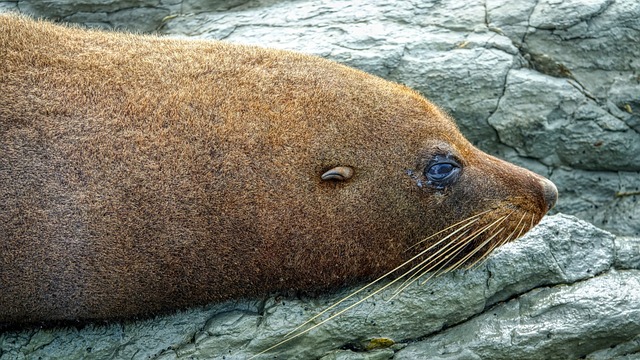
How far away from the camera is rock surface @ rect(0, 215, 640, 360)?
527cm

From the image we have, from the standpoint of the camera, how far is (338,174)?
5.29 meters

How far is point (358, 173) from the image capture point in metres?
5.39

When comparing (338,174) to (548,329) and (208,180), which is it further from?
(548,329)

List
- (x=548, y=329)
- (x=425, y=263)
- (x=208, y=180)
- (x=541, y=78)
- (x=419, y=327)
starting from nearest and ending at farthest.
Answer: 1. (x=208, y=180)
2. (x=548, y=329)
3. (x=419, y=327)
4. (x=425, y=263)
5. (x=541, y=78)

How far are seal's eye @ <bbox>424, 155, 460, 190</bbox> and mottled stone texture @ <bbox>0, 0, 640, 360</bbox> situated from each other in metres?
0.62

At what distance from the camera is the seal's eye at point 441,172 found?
5.50 metres

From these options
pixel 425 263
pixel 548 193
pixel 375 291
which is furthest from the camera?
pixel 548 193

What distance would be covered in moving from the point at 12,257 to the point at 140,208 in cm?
77

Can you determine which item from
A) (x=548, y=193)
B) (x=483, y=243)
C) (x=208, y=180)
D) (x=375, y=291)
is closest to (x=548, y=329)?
(x=483, y=243)

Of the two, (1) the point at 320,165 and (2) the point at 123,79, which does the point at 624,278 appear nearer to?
(1) the point at 320,165

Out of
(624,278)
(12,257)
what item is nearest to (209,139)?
(12,257)

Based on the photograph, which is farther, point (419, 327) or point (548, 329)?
point (419, 327)

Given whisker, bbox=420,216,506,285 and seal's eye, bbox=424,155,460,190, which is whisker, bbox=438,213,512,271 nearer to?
whisker, bbox=420,216,506,285

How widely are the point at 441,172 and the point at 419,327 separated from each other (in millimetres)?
973
